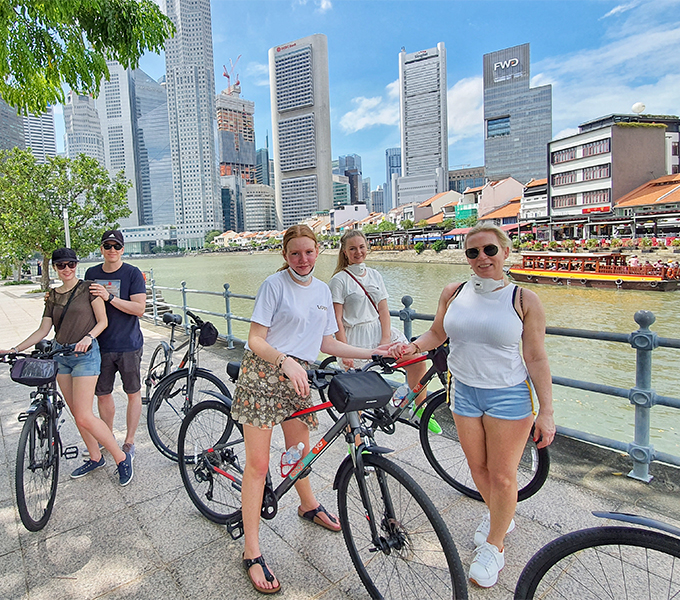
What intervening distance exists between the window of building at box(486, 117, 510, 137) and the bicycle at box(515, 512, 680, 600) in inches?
6804

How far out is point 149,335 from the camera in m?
9.24

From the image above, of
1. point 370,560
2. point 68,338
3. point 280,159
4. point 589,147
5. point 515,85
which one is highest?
point 515,85

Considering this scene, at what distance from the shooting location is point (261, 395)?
215 centimetres

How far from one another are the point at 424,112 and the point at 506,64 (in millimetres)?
34645

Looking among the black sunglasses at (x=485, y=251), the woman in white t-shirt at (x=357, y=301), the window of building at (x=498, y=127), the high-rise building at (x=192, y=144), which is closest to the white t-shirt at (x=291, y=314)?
the black sunglasses at (x=485, y=251)

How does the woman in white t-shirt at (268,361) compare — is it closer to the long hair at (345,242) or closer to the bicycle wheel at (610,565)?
the bicycle wheel at (610,565)

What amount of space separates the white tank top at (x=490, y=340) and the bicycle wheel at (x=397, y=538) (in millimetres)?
577

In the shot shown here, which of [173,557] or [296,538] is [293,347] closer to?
[296,538]

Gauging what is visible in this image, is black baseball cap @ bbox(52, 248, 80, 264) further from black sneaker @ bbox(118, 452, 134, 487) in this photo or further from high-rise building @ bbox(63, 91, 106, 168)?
high-rise building @ bbox(63, 91, 106, 168)

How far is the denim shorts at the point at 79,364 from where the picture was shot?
3061 millimetres

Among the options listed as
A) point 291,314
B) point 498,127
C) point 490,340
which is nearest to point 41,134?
point 291,314

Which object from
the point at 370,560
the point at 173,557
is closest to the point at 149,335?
the point at 173,557

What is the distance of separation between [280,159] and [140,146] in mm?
50475

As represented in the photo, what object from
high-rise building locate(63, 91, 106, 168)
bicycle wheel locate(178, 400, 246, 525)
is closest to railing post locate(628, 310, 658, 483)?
bicycle wheel locate(178, 400, 246, 525)
